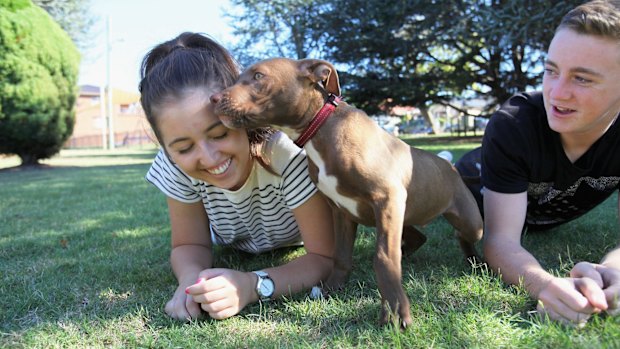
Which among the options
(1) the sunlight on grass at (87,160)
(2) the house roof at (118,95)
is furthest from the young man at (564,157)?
(2) the house roof at (118,95)

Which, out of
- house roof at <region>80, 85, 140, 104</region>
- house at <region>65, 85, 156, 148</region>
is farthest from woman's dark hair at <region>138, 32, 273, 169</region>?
house roof at <region>80, 85, 140, 104</region>

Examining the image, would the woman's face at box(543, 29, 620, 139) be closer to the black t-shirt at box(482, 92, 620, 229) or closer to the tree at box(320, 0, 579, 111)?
the black t-shirt at box(482, 92, 620, 229)

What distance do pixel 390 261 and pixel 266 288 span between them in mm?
723

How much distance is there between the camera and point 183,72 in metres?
2.57

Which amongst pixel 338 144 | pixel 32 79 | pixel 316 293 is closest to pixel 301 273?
pixel 316 293

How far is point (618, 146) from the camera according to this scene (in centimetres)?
283

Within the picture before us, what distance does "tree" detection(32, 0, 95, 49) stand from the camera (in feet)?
74.8

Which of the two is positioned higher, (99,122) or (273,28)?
(273,28)

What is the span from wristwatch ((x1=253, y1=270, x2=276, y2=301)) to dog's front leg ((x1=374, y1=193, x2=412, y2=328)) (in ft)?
2.09

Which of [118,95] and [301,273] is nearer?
[301,273]

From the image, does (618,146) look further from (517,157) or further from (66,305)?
(66,305)

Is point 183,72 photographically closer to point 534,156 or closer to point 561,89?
point 561,89

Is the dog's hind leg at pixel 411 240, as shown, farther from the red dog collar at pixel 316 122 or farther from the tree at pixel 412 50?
the tree at pixel 412 50

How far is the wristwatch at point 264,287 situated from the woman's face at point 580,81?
1718mm
